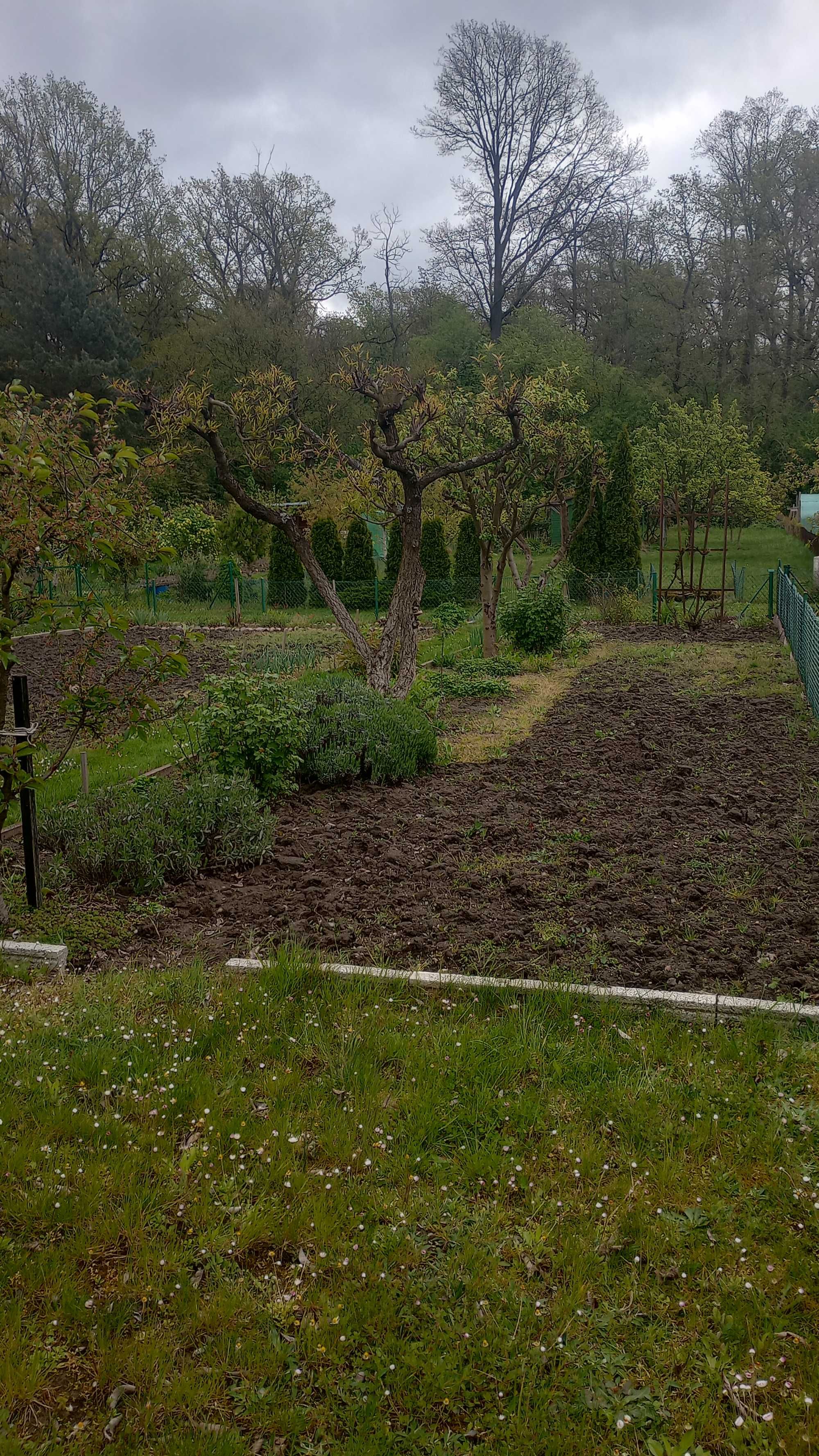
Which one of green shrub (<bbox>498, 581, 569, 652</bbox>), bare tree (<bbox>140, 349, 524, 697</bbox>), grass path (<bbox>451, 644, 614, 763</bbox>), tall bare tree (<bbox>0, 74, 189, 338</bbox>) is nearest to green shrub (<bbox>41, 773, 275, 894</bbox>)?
grass path (<bbox>451, 644, 614, 763</bbox>)

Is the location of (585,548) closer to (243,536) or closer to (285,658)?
(243,536)

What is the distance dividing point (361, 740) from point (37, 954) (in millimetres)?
3367

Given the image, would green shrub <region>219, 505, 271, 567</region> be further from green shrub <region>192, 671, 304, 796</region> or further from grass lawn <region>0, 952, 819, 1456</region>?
grass lawn <region>0, 952, 819, 1456</region>

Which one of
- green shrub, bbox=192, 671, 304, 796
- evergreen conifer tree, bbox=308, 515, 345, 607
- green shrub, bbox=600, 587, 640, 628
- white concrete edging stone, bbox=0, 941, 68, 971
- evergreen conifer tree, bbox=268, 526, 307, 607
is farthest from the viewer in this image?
evergreen conifer tree, bbox=308, 515, 345, 607

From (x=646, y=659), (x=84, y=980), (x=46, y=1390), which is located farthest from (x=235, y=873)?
(x=646, y=659)

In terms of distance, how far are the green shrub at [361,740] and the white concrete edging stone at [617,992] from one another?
10.1 feet

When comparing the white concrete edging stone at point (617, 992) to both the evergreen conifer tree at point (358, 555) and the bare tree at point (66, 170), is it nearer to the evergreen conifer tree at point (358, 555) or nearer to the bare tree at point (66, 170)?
the evergreen conifer tree at point (358, 555)

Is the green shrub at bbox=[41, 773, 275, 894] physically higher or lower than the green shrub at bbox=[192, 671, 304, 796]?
lower

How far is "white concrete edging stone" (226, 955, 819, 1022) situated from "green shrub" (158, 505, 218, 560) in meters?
17.6

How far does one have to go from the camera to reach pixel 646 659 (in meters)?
13.4

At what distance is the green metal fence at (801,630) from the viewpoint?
29.7ft

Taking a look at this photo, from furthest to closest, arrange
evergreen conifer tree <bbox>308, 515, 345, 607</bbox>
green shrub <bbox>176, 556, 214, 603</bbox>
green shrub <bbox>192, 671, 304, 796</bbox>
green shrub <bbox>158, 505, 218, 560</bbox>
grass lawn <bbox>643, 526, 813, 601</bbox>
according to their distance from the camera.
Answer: grass lawn <bbox>643, 526, 813, 601</bbox>
evergreen conifer tree <bbox>308, 515, 345, 607</bbox>
green shrub <bbox>176, 556, 214, 603</bbox>
green shrub <bbox>158, 505, 218, 560</bbox>
green shrub <bbox>192, 671, 304, 796</bbox>

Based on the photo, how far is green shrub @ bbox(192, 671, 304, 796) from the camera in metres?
6.41

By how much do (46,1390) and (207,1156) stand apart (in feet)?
2.50
